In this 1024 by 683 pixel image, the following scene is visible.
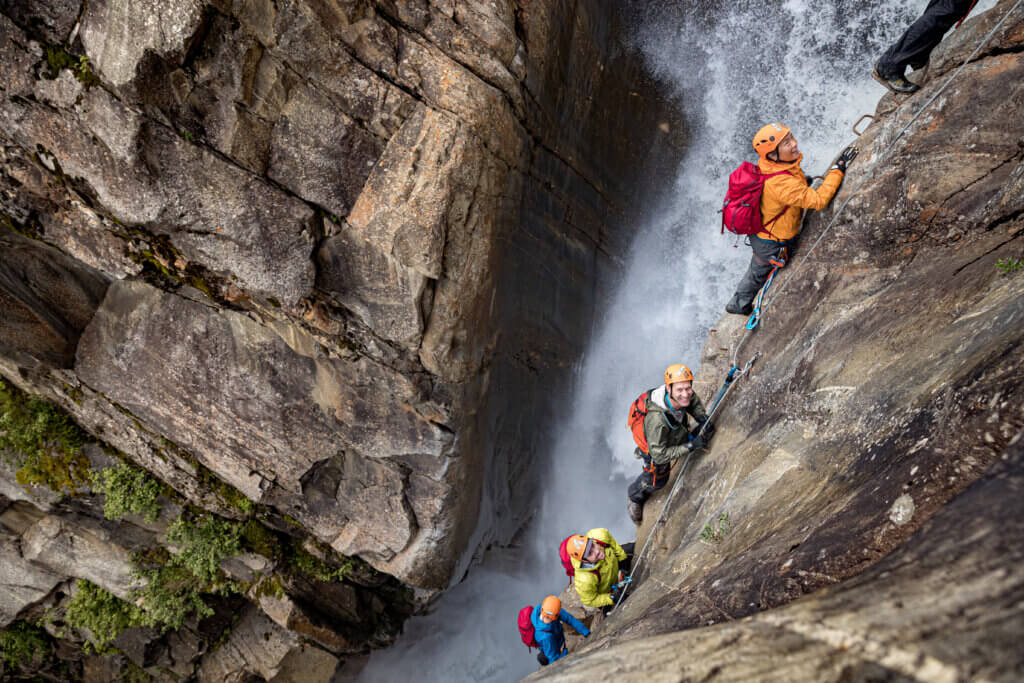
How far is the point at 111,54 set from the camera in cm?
562

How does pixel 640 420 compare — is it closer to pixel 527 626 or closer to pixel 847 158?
pixel 527 626

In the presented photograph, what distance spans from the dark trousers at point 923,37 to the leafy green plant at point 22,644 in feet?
56.7

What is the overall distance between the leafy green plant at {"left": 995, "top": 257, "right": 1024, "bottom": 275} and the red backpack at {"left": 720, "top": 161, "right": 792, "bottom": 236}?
252 centimetres

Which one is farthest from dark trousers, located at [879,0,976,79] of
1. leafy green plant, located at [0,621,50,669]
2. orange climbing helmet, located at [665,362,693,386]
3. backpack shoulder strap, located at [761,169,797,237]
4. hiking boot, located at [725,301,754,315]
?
leafy green plant, located at [0,621,50,669]

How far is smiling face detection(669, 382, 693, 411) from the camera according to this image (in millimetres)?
6484

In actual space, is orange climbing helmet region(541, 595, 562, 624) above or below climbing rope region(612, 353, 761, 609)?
below

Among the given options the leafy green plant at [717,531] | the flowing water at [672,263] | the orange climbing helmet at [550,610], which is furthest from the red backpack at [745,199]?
the orange climbing helmet at [550,610]

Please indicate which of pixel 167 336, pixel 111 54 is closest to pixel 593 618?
pixel 167 336

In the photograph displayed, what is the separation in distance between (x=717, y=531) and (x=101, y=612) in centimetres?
1173

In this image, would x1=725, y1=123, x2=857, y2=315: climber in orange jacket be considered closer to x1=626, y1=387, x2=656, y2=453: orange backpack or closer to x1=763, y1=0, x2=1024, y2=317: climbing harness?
x1=763, y1=0, x2=1024, y2=317: climbing harness

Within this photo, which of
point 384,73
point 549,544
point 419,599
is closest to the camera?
Answer: point 384,73

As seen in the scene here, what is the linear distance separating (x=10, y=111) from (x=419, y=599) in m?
10.2

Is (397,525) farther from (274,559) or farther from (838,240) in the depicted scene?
(838,240)

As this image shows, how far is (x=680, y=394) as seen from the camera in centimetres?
653
